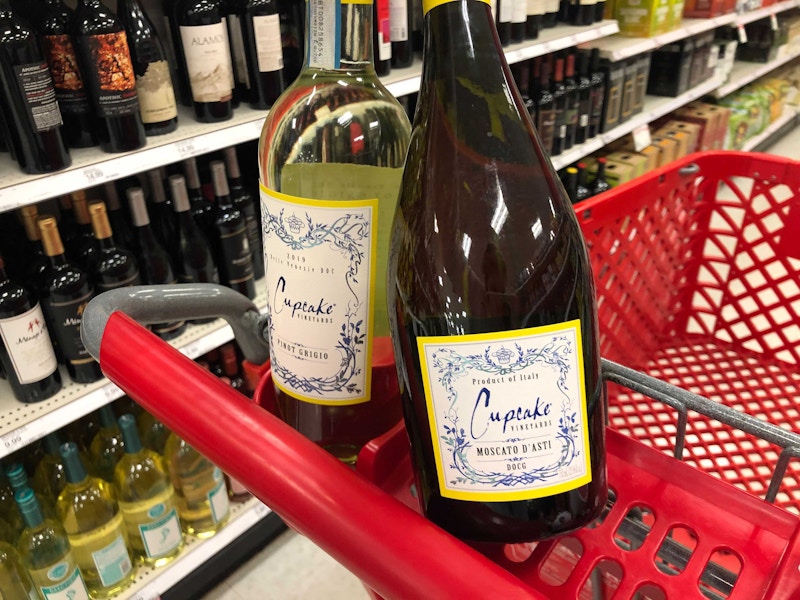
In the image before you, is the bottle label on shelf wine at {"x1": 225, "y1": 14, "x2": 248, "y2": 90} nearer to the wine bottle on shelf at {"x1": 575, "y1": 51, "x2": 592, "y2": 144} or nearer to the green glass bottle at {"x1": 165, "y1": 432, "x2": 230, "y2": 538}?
the green glass bottle at {"x1": 165, "y1": 432, "x2": 230, "y2": 538}

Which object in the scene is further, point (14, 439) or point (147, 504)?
point (147, 504)

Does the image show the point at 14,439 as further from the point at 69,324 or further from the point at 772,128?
the point at 772,128

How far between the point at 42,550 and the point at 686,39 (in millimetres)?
2501

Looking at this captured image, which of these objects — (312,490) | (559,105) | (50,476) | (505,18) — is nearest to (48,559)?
(50,476)

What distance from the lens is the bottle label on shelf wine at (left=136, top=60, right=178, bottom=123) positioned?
107 cm

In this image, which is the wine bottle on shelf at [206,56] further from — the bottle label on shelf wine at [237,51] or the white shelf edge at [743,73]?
the white shelf edge at [743,73]

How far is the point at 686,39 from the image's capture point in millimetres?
2395

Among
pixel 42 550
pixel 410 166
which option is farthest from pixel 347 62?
pixel 42 550

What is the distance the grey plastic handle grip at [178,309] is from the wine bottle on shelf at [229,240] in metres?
0.68

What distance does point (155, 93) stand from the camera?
1.07 m

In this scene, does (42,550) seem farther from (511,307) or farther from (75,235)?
(511,307)

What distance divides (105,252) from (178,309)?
2.12ft

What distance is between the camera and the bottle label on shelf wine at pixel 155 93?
42.0 inches

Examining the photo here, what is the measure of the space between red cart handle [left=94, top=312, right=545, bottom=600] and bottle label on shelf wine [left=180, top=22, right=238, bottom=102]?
0.79 metres
